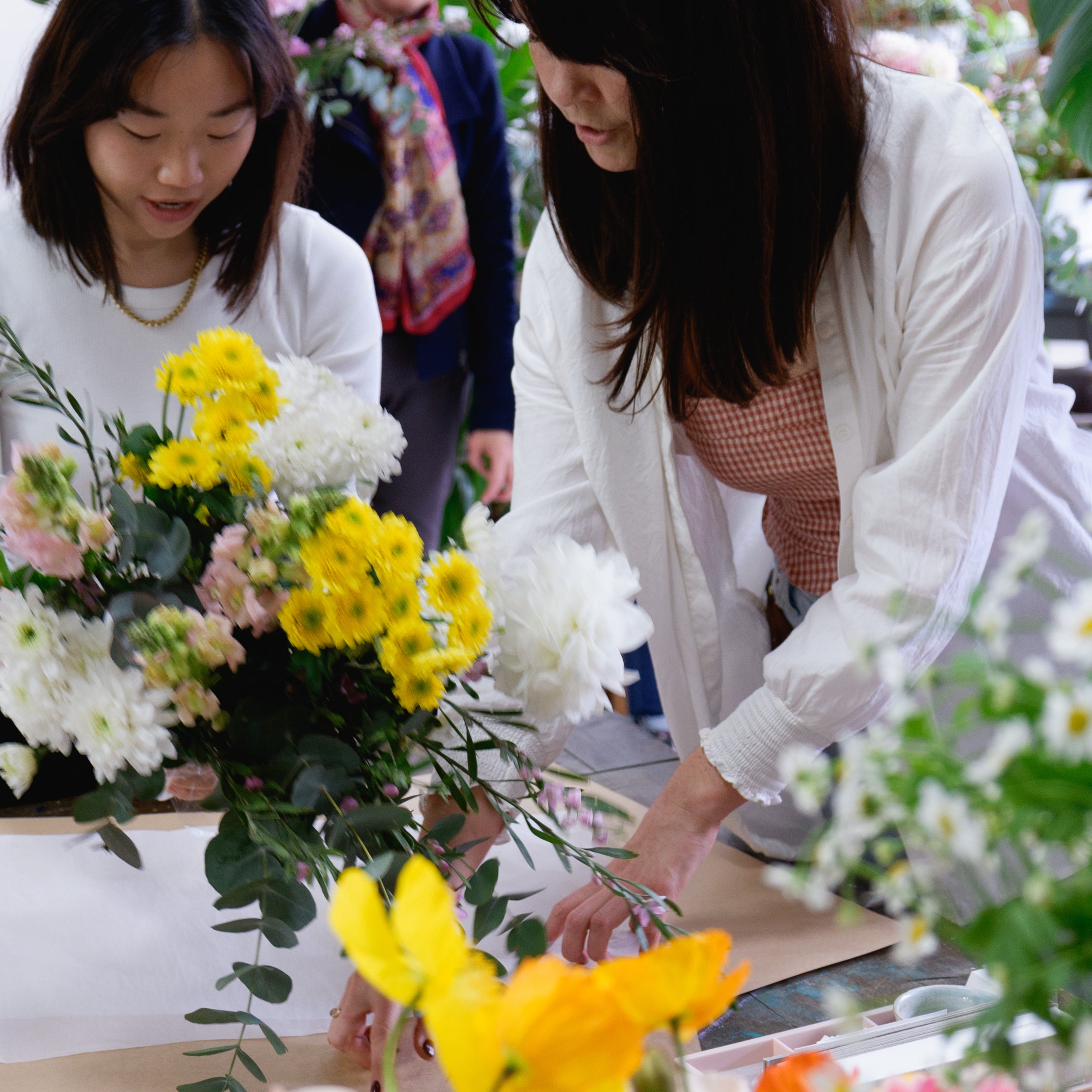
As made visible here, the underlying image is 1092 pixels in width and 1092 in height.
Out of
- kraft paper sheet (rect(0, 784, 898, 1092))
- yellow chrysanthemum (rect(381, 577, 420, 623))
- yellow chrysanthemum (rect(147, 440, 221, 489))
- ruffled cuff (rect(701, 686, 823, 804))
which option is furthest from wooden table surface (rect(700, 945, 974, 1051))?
yellow chrysanthemum (rect(147, 440, 221, 489))

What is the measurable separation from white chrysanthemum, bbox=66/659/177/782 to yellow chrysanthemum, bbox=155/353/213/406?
15cm

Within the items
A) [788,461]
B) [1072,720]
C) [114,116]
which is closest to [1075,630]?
[1072,720]

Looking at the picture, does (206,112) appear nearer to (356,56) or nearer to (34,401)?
(34,401)

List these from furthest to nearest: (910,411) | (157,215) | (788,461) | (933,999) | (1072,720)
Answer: (157,215) → (788,461) → (910,411) → (933,999) → (1072,720)

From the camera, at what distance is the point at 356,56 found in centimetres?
199

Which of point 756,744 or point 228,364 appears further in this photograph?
point 756,744

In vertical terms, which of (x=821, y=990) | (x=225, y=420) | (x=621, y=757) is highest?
(x=225, y=420)

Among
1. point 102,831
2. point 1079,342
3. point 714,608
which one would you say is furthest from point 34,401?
point 1079,342

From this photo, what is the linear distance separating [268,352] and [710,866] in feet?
2.77

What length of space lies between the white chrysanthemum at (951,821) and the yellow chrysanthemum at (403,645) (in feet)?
1.13

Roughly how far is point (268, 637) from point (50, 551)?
121 mm

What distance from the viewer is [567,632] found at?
631 millimetres

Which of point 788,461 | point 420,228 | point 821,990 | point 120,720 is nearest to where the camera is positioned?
point 120,720

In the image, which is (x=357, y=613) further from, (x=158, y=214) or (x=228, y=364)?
(x=158, y=214)
